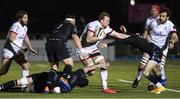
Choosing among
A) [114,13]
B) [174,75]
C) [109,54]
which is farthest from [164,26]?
[114,13]

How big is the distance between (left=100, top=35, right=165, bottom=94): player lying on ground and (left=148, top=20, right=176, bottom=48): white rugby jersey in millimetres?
780

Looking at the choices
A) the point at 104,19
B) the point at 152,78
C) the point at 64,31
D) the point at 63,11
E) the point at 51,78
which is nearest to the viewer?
the point at 51,78

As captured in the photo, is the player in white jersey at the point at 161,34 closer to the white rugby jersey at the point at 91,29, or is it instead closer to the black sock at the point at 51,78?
the white rugby jersey at the point at 91,29

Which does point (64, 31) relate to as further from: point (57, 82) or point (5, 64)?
point (5, 64)

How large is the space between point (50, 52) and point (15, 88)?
1.24m

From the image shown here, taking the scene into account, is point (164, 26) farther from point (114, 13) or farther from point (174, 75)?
point (114, 13)

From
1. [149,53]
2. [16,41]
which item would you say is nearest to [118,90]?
[149,53]

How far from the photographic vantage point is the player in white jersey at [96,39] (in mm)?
16156

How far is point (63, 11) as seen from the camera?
4484cm

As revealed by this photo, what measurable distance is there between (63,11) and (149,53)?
28.8m

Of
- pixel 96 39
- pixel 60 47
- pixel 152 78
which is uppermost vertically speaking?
pixel 96 39

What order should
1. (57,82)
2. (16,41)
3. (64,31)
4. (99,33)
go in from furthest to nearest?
(16,41), (99,33), (64,31), (57,82)

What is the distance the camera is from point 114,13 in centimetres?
4472

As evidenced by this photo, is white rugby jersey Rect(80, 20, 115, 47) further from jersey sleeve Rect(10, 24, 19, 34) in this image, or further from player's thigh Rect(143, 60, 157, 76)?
jersey sleeve Rect(10, 24, 19, 34)
